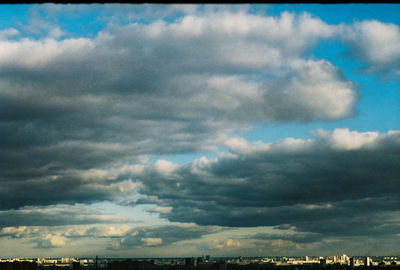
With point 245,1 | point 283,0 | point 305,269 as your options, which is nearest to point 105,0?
point 245,1

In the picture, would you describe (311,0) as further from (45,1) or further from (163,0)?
(45,1)

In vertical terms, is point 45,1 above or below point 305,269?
above

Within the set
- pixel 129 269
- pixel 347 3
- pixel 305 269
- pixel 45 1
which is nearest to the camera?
pixel 45 1

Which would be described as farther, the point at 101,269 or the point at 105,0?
the point at 101,269

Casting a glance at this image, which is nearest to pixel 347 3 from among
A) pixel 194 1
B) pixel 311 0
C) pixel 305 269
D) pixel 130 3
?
pixel 311 0

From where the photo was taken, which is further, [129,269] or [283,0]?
[129,269]

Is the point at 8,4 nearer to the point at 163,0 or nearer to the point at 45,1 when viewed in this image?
the point at 45,1

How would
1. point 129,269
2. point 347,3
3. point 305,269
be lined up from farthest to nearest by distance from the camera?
point 305,269 → point 129,269 → point 347,3

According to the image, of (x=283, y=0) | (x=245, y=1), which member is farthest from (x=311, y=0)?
(x=245, y=1)

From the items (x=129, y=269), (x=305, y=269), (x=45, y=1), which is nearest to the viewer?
(x=45, y=1)
